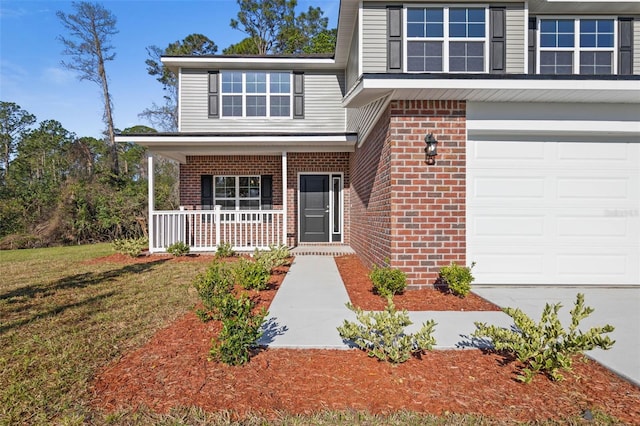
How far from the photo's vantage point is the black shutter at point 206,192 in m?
10.7

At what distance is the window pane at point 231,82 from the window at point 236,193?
2.86 m

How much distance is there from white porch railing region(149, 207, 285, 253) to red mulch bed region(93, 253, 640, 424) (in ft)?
21.0

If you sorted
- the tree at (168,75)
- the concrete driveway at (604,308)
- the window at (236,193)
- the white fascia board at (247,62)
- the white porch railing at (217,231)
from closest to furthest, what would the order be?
1. the concrete driveway at (604,308)
2. the white porch railing at (217,231)
3. the white fascia board at (247,62)
4. the window at (236,193)
5. the tree at (168,75)

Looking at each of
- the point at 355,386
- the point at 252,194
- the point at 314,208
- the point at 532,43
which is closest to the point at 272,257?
the point at 314,208

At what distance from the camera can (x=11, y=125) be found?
2383cm

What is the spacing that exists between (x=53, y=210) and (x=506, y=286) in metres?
16.5

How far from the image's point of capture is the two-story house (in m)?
5.33

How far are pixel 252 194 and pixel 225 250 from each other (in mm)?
2582

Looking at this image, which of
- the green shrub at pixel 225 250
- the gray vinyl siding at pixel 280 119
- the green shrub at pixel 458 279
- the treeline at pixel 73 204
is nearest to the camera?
the green shrub at pixel 458 279

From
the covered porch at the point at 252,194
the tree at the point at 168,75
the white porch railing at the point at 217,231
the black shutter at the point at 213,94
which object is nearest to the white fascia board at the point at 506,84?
the covered porch at the point at 252,194

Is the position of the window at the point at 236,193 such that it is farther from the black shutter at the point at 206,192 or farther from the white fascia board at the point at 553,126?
the white fascia board at the point at 553,126

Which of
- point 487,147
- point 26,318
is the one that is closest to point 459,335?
point 487,147

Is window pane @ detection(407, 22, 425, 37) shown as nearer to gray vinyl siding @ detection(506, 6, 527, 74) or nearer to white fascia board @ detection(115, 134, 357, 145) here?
gray vinyl siding @ detection(506, 6, 527, 74)

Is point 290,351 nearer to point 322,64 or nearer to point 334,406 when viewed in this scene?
point 334,406
